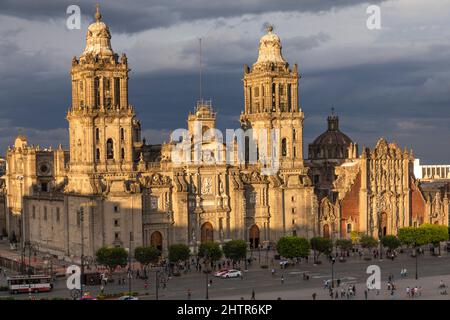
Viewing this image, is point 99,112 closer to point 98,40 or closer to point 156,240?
point 98,40

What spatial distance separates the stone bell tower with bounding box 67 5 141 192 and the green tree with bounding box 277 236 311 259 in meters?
24.1

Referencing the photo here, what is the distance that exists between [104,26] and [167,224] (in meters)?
27.7

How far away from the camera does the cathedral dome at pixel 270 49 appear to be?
146m

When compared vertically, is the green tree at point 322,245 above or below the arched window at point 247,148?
below

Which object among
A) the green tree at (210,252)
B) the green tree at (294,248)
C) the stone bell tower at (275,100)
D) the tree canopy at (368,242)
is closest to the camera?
the green tree at (210,252)

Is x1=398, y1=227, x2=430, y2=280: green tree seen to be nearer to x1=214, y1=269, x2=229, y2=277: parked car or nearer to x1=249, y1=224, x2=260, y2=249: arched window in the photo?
x1=249, y1=224, x2=260, y2=249: arched window

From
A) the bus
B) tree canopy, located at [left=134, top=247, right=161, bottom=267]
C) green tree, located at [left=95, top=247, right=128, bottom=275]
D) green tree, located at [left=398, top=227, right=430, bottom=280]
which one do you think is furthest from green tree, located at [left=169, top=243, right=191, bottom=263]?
green tree, located at [left=398, top=227, right=430, bottom=280]

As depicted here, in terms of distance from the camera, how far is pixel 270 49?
146m

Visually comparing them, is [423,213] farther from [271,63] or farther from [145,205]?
[145,205]

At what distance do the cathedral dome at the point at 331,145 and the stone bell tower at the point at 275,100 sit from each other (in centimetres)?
2955

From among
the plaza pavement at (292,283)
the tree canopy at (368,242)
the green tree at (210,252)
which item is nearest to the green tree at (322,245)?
the plaza pavement at (292,283)

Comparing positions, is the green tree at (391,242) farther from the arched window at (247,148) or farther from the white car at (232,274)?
the arched window at (247,148)

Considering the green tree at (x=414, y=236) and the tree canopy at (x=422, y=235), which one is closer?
the green tree at (x=414, y=236)

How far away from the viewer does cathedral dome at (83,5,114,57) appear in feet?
429
